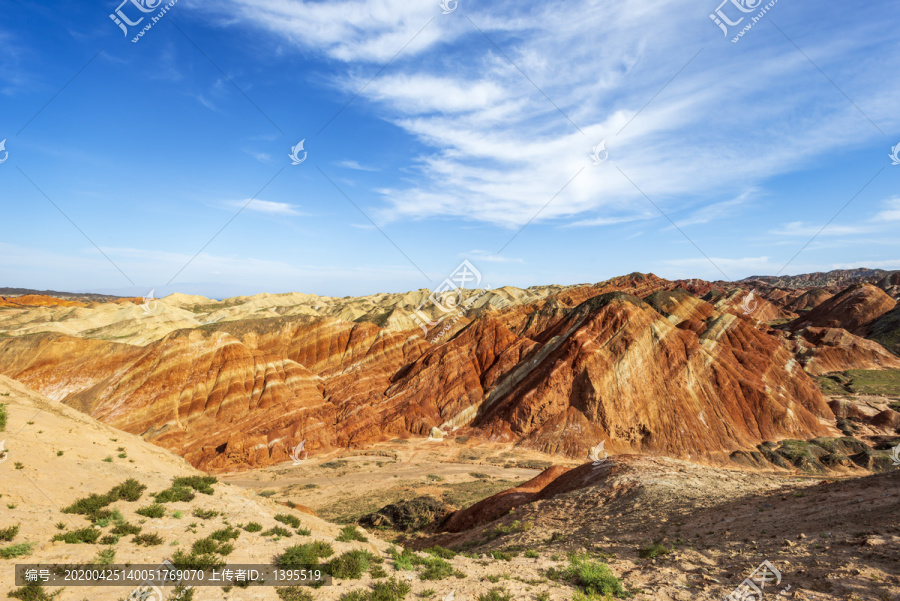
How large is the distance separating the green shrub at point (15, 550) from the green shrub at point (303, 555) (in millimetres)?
5229

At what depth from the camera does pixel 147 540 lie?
9.73 meters

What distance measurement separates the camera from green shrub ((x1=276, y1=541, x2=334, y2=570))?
9.84m

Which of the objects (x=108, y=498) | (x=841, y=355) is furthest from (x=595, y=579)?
(x=841, y=355)

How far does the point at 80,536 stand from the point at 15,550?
115 centimetres

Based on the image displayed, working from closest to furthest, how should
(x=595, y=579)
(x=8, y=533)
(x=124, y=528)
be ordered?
1. (x=8, y=533)
2. (x=124, y=528)
3. (x=595, y=579)

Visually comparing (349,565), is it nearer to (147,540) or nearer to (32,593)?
(147,540)

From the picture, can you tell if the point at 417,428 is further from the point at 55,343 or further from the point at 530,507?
the point at 55,343

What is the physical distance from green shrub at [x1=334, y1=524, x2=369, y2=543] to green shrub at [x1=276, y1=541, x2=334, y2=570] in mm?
1854
